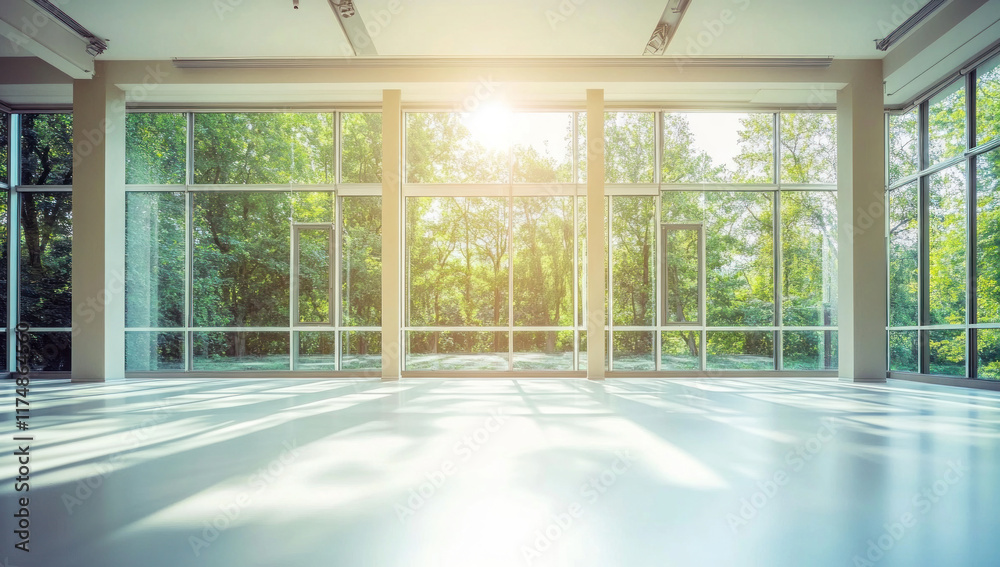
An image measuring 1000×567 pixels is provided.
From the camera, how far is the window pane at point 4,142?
10883 millimetres

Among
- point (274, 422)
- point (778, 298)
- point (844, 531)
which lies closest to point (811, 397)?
point (778, 298)

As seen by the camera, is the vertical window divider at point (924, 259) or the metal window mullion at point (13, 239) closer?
the vertical window divider at point (924, 259)

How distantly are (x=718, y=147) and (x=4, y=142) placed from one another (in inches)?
572

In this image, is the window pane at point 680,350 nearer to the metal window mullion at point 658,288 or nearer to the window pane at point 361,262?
the metal window mullion at point 658,288

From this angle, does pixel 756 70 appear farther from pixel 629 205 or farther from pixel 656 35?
pixel 629 205

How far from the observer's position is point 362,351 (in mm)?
10766

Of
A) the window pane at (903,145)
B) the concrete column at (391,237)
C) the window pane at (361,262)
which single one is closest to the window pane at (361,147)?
the window pane at (361,262)

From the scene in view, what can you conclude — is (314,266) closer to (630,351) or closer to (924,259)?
(630,351)

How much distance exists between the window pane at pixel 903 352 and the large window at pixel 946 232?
0.06 feet

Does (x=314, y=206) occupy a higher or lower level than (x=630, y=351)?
higher

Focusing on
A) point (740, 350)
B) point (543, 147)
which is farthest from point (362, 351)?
point (740, 350)

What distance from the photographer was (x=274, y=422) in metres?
5.59

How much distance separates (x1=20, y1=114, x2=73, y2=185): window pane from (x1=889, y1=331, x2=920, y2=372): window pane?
16798 millimetres

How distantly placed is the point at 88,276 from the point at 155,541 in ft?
30.5
